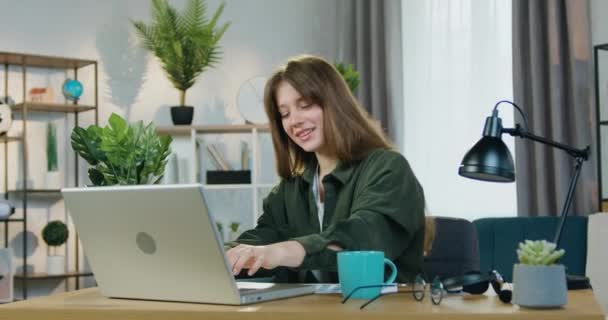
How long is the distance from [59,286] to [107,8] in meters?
1.69

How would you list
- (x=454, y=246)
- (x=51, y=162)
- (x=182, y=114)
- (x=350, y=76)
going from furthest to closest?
(x=51, y=162)
(x=182, y=114)
(x=350, y=76)
(x=454, y=246)

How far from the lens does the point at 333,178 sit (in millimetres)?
2102

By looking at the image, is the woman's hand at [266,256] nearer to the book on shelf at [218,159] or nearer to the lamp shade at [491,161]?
the lamp shade at [491,161]

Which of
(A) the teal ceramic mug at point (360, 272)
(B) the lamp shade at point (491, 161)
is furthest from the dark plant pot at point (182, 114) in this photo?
(A) the teal ceramic mug at point (360, 272)

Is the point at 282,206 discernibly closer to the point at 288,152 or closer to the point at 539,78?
the point at 288,152

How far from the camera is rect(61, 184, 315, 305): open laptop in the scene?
55.2 inches

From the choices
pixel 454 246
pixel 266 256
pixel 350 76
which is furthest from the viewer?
pixel 350 76

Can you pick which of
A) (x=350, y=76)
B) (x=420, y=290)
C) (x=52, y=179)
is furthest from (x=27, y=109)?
(x=420, y=290)

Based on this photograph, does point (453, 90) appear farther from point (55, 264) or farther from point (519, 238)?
point (55, 264)

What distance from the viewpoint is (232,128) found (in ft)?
16.7

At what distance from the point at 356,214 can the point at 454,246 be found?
1072 mm

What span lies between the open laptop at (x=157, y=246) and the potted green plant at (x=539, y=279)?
42 centimetres

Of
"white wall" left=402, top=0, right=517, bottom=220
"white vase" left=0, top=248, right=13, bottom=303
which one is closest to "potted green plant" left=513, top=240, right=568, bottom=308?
"white wall" left=402, top=0, right=517, bottom=220

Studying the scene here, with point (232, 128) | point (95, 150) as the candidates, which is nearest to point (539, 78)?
point (232, 128)
